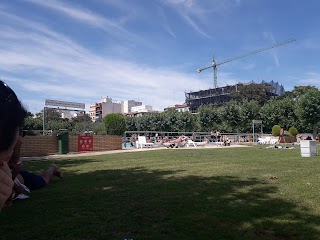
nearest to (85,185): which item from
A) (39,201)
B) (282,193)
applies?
(39,201)

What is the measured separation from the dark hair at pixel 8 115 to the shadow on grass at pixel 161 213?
2.55 metres

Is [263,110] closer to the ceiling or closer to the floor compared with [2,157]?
closer to the ceiling

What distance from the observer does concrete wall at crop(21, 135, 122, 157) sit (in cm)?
1738

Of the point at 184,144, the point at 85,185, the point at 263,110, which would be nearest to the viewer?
the point at 85,185

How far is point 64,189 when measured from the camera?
605 centimetres

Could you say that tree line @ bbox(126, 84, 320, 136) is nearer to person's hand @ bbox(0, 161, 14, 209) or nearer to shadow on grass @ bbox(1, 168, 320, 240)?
shadow on grass @ bbox(1, 168, 320, 240)

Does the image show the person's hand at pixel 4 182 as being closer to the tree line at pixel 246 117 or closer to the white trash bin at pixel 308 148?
the white trash bin at pixel 308 148

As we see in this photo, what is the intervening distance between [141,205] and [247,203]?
1466 mm

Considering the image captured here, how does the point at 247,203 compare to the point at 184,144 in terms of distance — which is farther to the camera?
the point at 184,144

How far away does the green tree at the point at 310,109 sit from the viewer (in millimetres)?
43531

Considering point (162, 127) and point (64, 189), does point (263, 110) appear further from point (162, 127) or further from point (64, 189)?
point (64, 189)

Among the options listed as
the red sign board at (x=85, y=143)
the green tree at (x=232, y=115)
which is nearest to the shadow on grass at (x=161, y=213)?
the red sign board at (x=85, y=143)

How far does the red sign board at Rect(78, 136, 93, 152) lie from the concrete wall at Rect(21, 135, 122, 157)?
24cm

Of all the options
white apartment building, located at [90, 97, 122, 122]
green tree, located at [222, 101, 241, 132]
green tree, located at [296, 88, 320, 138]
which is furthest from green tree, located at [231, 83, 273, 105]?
white apartment building, located at [90, 97, 122, 122]
